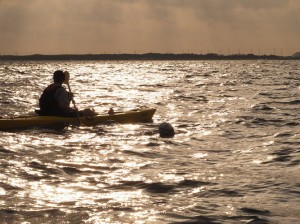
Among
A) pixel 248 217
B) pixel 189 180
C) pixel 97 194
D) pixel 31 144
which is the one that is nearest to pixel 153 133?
pixel 31 144

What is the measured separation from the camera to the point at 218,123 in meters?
16.7

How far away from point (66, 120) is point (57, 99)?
739 mm

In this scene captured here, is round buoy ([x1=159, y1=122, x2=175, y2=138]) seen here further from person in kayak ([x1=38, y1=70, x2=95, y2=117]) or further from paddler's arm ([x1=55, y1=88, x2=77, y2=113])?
paddler's arm ([x1=55, y1=88, x2=77, y2=113])

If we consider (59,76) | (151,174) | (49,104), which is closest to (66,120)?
(49,104)

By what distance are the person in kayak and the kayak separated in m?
0.15

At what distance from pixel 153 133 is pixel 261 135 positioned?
8.79ft

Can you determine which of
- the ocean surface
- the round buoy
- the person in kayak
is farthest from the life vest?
the round buoy

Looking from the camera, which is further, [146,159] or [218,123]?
[218,123]

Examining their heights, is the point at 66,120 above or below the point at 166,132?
above

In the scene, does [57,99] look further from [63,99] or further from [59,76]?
[59,76]

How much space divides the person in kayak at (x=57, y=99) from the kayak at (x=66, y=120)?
6.0 inches

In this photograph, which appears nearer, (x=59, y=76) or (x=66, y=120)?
(x=59, y=76)

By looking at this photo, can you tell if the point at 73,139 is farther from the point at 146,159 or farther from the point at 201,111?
the point at 201,111

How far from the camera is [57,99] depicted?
547 inches
